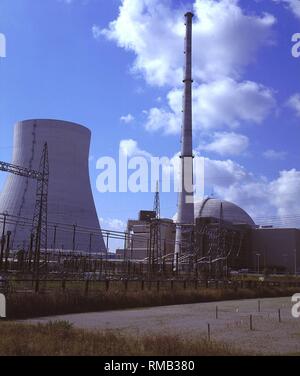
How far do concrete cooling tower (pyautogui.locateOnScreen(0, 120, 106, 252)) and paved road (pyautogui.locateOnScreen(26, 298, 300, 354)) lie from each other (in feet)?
82.6

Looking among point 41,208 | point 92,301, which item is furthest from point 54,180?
point 92,301

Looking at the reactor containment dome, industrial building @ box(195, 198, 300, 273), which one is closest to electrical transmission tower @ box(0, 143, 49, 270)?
industrial building @ box(195, 198, 300, 273)

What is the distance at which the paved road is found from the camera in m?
12.9

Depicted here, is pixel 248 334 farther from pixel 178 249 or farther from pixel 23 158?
pixel 178 249

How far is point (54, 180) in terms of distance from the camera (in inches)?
1833

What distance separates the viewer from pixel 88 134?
49.1 m

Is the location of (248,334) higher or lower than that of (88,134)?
lower

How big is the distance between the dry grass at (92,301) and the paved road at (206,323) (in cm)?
89

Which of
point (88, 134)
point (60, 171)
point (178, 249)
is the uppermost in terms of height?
point (88, 134)

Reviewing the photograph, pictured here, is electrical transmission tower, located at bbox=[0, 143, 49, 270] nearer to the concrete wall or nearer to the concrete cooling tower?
the concrete cooling tower

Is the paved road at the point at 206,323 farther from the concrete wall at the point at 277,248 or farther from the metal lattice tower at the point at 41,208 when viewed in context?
the concrete wall at the point at 277,248

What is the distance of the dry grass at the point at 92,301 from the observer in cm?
1856

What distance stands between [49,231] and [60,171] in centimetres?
996
